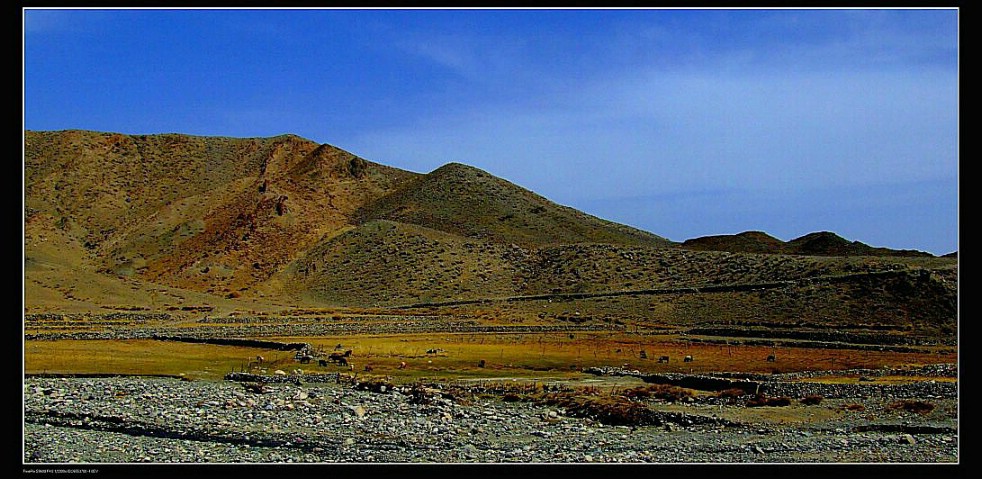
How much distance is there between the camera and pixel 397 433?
979 inches

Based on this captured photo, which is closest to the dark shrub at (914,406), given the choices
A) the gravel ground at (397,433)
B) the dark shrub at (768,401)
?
the gravel ground at (397,433)

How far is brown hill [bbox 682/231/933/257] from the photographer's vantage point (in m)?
136

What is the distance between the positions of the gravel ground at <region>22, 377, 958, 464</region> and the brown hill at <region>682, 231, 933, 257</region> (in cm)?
10811

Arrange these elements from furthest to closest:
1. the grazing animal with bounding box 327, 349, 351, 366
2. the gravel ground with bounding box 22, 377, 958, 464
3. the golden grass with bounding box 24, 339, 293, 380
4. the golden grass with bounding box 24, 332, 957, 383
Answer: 1. the grazing animal with bounding box 327, 349, 351, 366
2. the golden grass with bounding box 24, 332, 957, 383
3. the golden grass with bounding box 24, 339, 293, 380
4. the gravel ground with bounding box 22, 377, 958, 464

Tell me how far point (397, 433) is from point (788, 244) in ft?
453

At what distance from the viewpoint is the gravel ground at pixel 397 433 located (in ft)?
71.7

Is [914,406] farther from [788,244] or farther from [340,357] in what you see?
[788,244]

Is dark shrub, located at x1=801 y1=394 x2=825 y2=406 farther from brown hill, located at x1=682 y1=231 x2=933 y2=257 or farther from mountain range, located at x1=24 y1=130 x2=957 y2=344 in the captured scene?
brown hill, located at x1=682 y1=231 x2=933 y2=257

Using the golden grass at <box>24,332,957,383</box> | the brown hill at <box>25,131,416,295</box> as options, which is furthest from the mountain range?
the golden grass at <box>24,332,957,383</box>

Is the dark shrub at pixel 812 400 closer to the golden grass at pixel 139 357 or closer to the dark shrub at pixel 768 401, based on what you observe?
the dark shrub at pixel 768 401

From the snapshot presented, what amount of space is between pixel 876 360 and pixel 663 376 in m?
19.4

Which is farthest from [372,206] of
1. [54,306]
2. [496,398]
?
[496,398]

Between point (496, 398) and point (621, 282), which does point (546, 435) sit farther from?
point (621, 282)

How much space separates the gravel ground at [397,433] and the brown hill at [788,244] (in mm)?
108107
